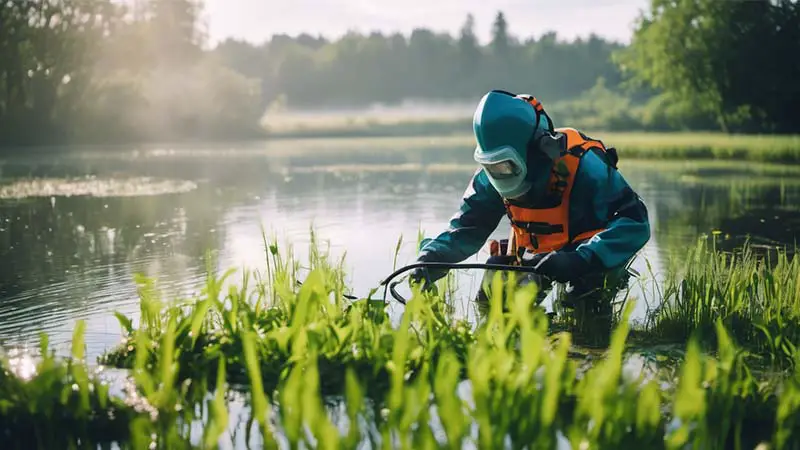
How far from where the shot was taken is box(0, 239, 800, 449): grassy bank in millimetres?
2814

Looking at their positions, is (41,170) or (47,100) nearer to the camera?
(41,170)

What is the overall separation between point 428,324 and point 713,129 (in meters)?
48.7

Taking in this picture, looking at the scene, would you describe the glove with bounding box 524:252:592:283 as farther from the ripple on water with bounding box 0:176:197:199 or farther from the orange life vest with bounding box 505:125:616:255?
the ripple on water with bounding box 0:176:197:199

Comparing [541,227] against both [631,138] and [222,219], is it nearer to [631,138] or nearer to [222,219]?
[222,219]

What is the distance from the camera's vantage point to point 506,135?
179 inches

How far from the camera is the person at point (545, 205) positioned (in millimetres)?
4547

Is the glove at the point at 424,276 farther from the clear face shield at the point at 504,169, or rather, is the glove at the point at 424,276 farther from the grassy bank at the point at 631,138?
the grassy bank at the point at 631,138

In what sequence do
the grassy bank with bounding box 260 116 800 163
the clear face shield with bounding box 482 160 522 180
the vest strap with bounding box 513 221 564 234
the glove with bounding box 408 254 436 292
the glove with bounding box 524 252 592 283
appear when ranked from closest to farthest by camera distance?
the glove with bounding box 524 252 592 283 → the clear face shield with bounding box 482 160 522 180 → the glove with bounding box 408 254 436 292 → the vest strap with bounding box 513 221 564 234 → the grassy bank with bounding box 260 116 800 163

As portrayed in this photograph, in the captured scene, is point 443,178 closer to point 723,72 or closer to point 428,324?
point 428,324

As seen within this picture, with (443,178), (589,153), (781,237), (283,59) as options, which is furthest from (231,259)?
(283,59)

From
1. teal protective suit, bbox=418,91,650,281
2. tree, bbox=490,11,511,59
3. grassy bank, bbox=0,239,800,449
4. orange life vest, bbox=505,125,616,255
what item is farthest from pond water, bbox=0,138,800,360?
tree, bbox=490,11,511,59

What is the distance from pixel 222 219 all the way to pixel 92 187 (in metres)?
6.26

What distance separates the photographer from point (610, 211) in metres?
4.82

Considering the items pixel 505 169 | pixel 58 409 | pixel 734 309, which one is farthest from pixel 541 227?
pixel 58 409
